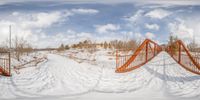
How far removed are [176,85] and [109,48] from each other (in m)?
0.53

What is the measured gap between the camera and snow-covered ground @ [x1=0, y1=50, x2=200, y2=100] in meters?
1.36

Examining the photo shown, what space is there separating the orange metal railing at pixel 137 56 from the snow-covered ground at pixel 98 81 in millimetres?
33

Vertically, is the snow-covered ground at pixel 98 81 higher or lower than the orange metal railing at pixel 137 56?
lower

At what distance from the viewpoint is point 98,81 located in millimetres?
1416

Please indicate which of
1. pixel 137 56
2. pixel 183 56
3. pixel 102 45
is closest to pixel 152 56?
pixel 137 56

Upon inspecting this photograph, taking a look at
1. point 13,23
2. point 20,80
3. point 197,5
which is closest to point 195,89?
point 197,5

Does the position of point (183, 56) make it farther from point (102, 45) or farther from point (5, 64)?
point (5, 64)

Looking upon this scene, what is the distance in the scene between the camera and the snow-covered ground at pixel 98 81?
4.45 feet

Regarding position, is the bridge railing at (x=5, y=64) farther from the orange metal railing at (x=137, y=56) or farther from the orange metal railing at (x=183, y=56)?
the orange metal railing at (x=183, y=56)

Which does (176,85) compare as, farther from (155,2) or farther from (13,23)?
(13,23)

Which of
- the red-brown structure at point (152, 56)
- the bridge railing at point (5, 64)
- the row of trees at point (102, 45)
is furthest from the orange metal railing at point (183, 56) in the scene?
the bridge railing at point (5, 64)

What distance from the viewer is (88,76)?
1416 millimetres

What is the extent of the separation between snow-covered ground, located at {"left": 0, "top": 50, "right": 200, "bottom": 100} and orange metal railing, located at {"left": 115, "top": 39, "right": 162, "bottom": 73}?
0.03m

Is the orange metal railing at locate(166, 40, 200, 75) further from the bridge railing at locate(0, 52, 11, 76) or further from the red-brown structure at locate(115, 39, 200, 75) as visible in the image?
the bridge railing at locate(0, 52, 11, 76)
